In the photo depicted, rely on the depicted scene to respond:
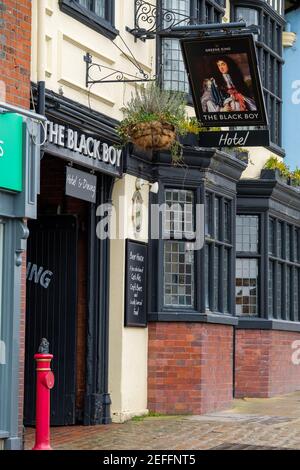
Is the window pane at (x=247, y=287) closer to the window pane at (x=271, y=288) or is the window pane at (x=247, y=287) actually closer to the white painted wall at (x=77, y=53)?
the window pane at (x=271, y=288)

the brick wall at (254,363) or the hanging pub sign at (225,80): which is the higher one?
the hanging pub sign at (225,80)

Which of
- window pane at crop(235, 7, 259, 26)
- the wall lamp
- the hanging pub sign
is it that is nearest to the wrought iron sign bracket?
the hanging pub sign

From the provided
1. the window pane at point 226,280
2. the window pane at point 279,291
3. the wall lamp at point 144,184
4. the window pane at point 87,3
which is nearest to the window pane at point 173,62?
the wall lamp at point 144,184

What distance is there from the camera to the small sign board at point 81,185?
13977mm

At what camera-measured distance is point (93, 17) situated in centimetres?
1460

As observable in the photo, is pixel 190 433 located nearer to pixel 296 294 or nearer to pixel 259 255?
pixel 259 255

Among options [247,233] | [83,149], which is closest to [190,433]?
[83,149]

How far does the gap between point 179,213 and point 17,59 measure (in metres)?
4.98

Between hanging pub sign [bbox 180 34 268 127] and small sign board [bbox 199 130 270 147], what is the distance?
558 mm

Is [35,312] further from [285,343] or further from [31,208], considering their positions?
[285,343]

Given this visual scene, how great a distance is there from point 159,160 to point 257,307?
15.9 ft

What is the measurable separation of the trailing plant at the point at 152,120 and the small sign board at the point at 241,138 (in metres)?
0.85

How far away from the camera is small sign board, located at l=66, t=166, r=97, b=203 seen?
13977mm
